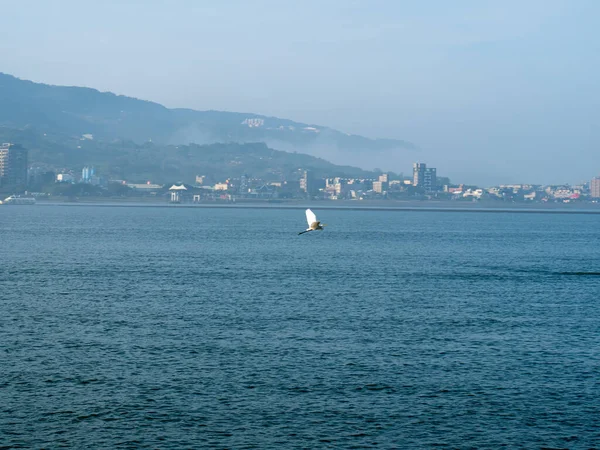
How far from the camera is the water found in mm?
30344

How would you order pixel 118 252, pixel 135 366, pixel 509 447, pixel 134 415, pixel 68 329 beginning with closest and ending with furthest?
pixel 509 447 < pixel 134 415 < pixel 135 366 < pixel 68 329 < pixel 118 252

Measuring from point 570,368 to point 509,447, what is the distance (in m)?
11.8

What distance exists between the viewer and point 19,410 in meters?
31.9

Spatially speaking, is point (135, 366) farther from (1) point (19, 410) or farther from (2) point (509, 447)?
(2) point (509, 447)

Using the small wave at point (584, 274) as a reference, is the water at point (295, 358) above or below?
below

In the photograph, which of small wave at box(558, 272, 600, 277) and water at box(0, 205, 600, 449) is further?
small wave at box(558, 272, 600, 277)

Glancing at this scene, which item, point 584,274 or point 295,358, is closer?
point 295,358

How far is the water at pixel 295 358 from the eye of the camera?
30.3 meters

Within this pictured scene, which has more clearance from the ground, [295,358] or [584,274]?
[584,274]

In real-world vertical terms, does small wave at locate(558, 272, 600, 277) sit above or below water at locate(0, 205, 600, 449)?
above

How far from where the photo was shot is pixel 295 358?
40406 mm

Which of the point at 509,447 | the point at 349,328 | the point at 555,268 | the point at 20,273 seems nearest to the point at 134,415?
the point at 509,447

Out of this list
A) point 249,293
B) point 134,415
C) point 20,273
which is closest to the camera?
point 134,415

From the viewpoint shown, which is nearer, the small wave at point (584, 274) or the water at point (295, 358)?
the water at point (295, 358)
